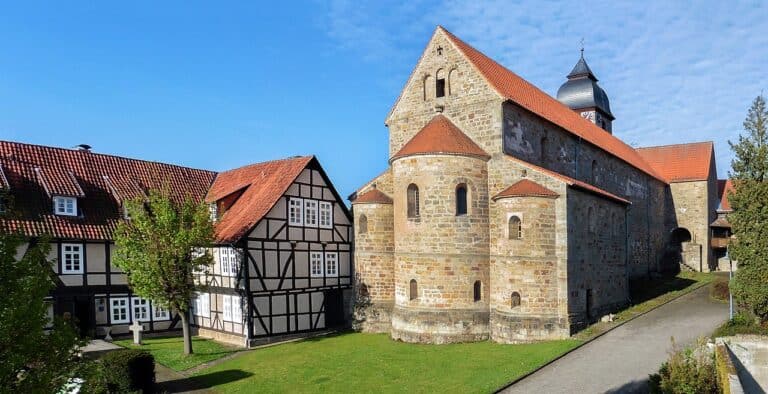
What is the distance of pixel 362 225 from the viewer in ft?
88.3

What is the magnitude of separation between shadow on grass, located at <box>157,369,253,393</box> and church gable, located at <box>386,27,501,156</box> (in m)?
13.3

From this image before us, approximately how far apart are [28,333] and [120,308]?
19.0 m

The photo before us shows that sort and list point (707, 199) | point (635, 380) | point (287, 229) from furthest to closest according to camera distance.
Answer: point (707, 199)
point (287, 229)
point (635, 380)

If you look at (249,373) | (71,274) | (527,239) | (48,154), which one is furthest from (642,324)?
(48,154)

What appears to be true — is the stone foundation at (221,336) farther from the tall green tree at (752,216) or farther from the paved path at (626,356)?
the tall green tree at (752,216)

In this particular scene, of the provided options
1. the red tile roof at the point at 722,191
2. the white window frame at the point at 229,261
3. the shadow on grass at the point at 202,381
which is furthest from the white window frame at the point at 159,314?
the red tile roof at the point at 722,191

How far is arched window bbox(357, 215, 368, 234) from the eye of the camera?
87.8ft

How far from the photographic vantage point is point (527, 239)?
21938mm

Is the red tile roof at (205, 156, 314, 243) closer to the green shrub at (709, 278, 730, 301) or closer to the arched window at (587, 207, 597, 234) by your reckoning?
the arched window at (587, 207, 597, 234)

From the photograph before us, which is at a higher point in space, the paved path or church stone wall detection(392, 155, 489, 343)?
church stone wall detection(392, 155, 489, 343)

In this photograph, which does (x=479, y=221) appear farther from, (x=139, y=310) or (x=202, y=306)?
(x=139, y=310)

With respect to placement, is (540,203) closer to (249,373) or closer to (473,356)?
(473,356)

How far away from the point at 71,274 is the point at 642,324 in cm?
2488

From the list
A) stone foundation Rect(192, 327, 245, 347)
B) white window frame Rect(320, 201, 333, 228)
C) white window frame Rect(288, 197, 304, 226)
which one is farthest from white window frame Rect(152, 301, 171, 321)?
white window frame Rect(320, 201, 333, 228)
